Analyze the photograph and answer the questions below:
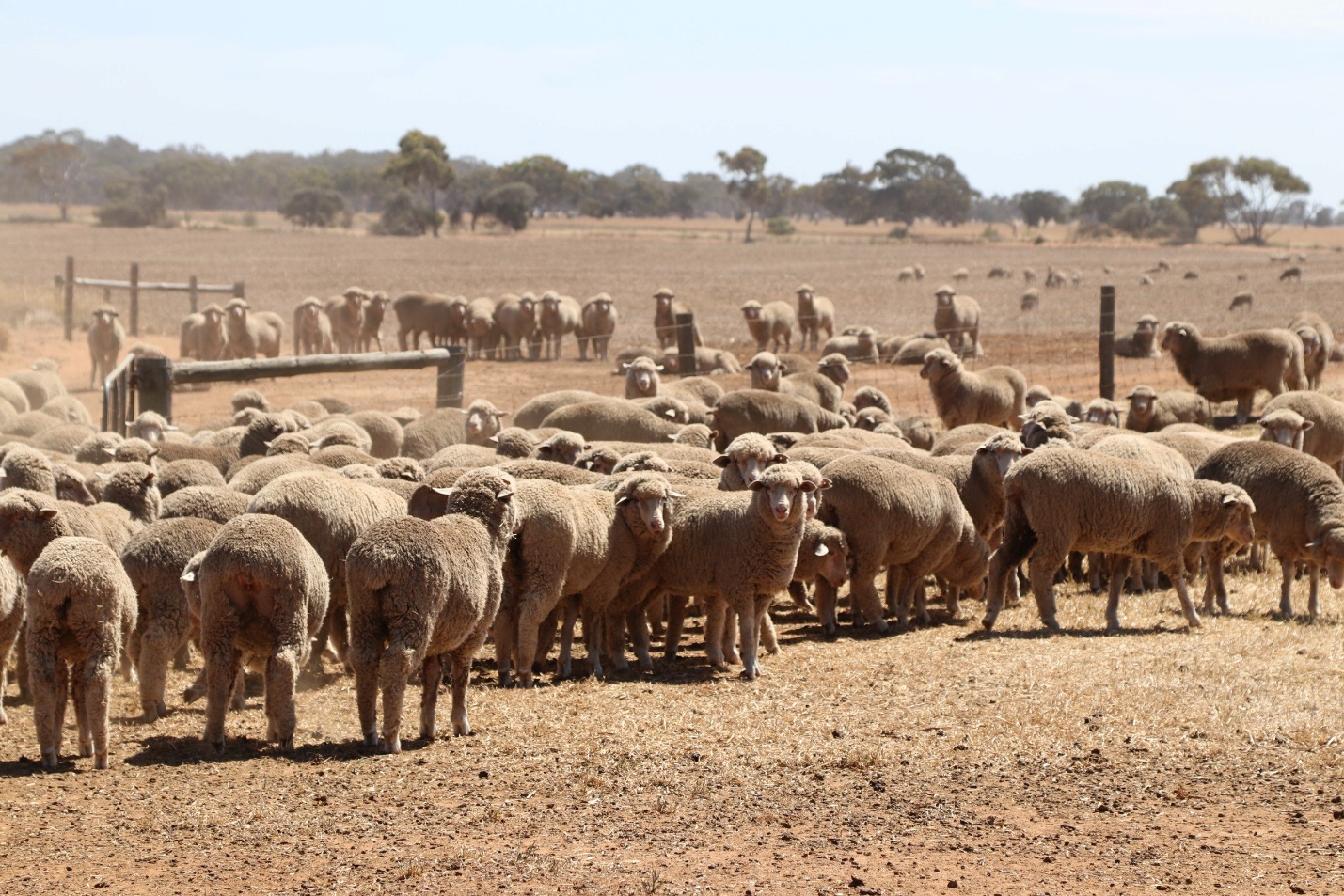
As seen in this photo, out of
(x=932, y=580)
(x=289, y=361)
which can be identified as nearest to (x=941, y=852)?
(x=932, y=580)

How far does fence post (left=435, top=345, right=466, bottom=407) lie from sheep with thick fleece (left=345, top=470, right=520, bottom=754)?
11.7 metres

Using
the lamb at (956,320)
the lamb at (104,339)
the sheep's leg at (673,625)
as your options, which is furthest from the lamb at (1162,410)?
the lamb at (104,339)

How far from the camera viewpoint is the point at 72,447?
48.1 feet

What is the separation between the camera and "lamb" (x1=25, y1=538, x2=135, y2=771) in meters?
7.32

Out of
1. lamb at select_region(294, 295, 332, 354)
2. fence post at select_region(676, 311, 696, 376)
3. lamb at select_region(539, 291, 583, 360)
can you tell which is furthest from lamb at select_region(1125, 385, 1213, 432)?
lamb at select_region(294, 295, 332, 354)

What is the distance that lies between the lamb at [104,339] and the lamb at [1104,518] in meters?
20.2

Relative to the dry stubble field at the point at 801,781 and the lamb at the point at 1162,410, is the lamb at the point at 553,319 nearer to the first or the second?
the lamb at the point at 1162,410

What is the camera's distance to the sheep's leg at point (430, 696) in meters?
7.85

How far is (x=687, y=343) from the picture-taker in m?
23.4

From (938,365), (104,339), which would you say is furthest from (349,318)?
(938,365)

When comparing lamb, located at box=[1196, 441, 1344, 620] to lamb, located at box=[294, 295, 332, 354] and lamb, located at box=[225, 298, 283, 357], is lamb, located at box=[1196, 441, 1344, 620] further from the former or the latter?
lamb, located at box=[294, 295, 332, 354]

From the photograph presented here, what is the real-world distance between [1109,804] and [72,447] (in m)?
11.3

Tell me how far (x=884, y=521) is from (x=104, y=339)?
65.9 feet

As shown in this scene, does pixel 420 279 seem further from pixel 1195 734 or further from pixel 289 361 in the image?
pixel 1195 734
